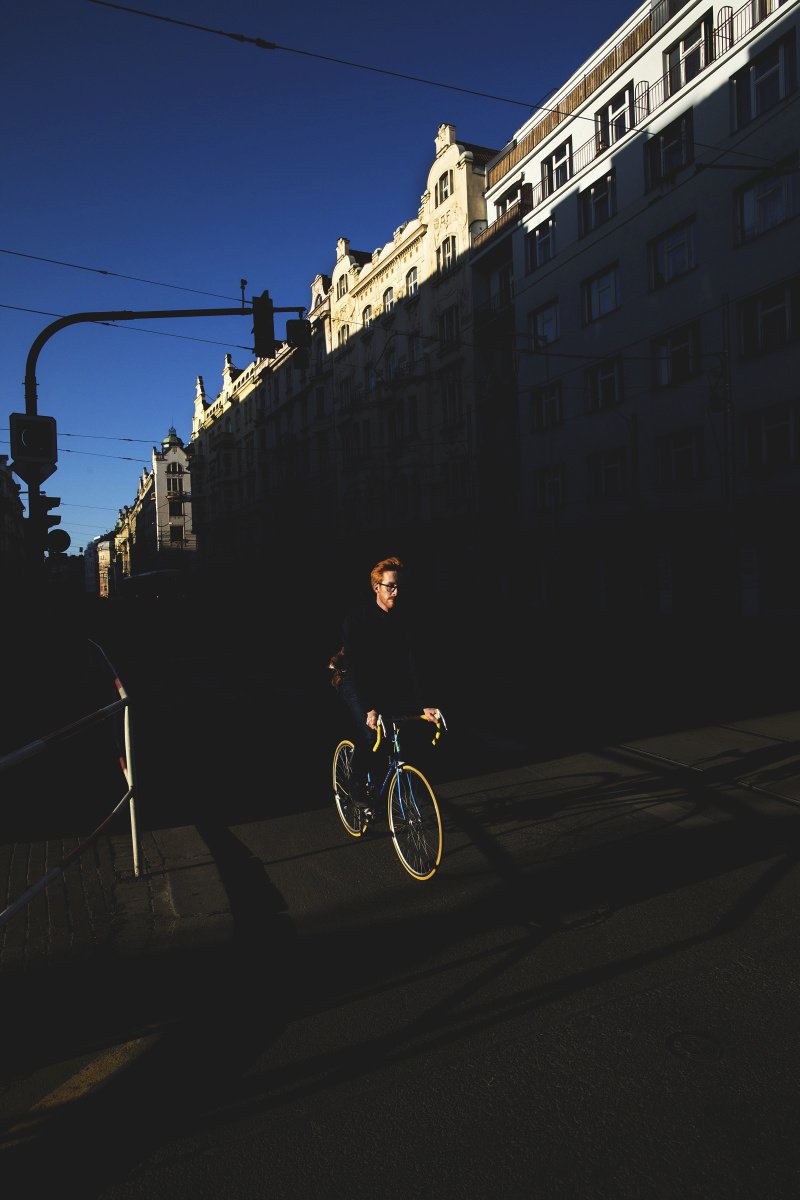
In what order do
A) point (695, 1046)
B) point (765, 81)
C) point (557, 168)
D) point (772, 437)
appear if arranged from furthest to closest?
point (557, 168) → point (772, 437) → point (765, 81) → point (695, 1046)

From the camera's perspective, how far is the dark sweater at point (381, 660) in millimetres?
5395

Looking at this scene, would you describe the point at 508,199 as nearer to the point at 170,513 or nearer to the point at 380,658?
the point at 380,658

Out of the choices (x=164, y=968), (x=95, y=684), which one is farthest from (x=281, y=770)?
(x=95, y=684)

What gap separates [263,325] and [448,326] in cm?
2564

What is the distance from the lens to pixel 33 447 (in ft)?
35.0

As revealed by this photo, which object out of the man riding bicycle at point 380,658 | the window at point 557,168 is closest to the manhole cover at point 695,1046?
the man riding bicycle at point 380,658

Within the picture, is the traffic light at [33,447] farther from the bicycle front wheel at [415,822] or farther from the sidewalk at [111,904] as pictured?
the bicycle front wheel at [415,822]

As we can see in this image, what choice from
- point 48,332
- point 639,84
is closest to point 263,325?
point 48,332

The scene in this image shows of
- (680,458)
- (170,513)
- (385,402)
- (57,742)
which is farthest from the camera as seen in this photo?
(170,513)

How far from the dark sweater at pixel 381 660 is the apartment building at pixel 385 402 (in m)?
22.4

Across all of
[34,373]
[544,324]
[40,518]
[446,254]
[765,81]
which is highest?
[446,254]

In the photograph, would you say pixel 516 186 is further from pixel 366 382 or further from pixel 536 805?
pixel 536 805

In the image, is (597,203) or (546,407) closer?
(597,203)

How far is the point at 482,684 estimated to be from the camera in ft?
44.1
